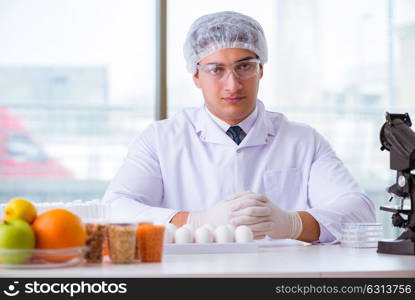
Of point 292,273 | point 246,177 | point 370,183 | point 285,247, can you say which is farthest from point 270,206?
point 370,183

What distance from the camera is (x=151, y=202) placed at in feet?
9.09

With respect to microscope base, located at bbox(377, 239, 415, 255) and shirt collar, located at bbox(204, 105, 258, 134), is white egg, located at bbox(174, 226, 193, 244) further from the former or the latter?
shirt collar, located at bbox(204, 105, 258, 134)

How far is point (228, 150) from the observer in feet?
9.30

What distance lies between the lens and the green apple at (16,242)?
5.16 feet

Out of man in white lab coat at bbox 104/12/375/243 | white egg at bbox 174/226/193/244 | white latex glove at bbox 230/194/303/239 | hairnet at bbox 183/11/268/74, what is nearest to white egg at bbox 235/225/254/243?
white egg at bbox 174/226/193/244

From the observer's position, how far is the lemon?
1643mm

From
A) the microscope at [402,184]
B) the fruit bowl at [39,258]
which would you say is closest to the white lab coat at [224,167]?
the microscope at [402,184]

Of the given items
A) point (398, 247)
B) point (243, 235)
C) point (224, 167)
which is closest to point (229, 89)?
point (224, 167)

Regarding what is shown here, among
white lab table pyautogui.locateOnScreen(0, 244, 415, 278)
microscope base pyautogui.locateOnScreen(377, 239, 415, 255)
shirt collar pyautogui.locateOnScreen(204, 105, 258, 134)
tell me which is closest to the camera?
white lab table pyautogui.locateOnScreen(0, 244, 415, 278)

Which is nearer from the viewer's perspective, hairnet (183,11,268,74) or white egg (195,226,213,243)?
white egg (195,226,213,243)

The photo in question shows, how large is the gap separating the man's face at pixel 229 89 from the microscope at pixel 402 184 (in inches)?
30.6

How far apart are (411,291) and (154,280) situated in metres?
0.49

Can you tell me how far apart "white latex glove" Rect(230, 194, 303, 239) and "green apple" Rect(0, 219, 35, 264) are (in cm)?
81

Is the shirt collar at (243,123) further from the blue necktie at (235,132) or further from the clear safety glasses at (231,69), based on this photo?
the clear safety glasses at (231,69)
